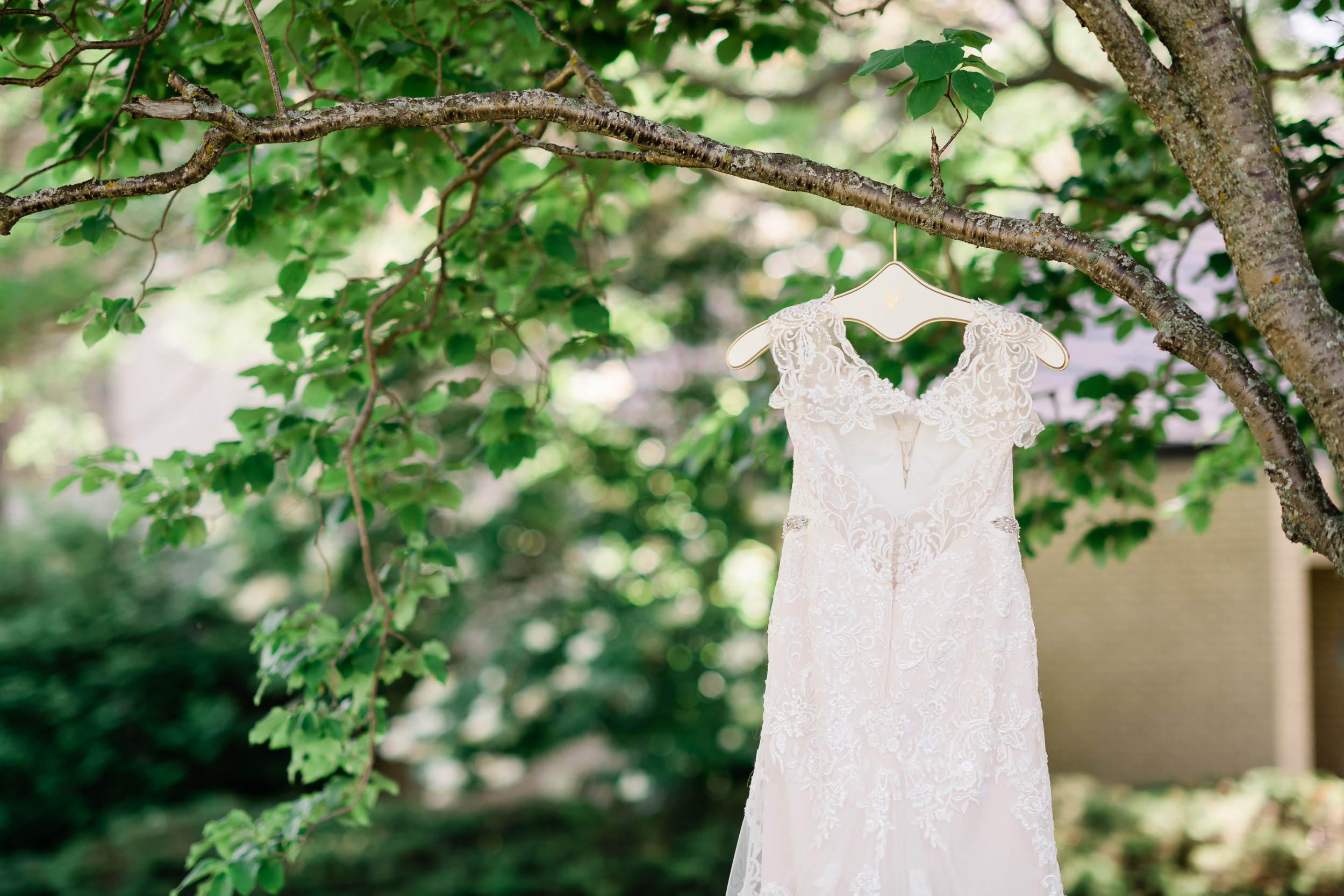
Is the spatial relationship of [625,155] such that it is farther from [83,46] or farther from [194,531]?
[194,531]

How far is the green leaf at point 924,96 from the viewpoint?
149cm

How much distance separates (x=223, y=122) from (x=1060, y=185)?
2.26 m

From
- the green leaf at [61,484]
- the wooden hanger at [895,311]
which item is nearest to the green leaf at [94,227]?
the green leaf at [61,484]

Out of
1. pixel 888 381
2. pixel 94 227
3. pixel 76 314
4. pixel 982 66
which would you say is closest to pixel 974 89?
pixel 982 66

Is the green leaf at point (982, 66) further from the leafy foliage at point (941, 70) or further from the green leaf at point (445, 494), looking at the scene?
the green leaf at point (445, 494)

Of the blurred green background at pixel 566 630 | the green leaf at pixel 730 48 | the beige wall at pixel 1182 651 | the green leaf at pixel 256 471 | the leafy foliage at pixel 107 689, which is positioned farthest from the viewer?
the beige wall at pixel 1182 651

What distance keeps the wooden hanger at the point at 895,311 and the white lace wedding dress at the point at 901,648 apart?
0.03m

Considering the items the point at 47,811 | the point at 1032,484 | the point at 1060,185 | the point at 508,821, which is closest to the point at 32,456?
the point at 47,811

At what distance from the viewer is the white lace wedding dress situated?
1.64m

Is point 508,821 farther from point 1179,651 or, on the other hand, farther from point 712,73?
point 712,73

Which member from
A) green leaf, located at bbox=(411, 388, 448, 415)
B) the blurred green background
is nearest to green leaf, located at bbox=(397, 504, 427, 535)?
green leaf, located at bbox=(411, 388, 448, 415)

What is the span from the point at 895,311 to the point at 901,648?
0.60 meters

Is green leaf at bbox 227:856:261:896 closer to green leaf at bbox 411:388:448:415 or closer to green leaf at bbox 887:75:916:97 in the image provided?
green leaf at bbox 411:388:448:415

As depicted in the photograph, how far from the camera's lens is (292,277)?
243 cm
